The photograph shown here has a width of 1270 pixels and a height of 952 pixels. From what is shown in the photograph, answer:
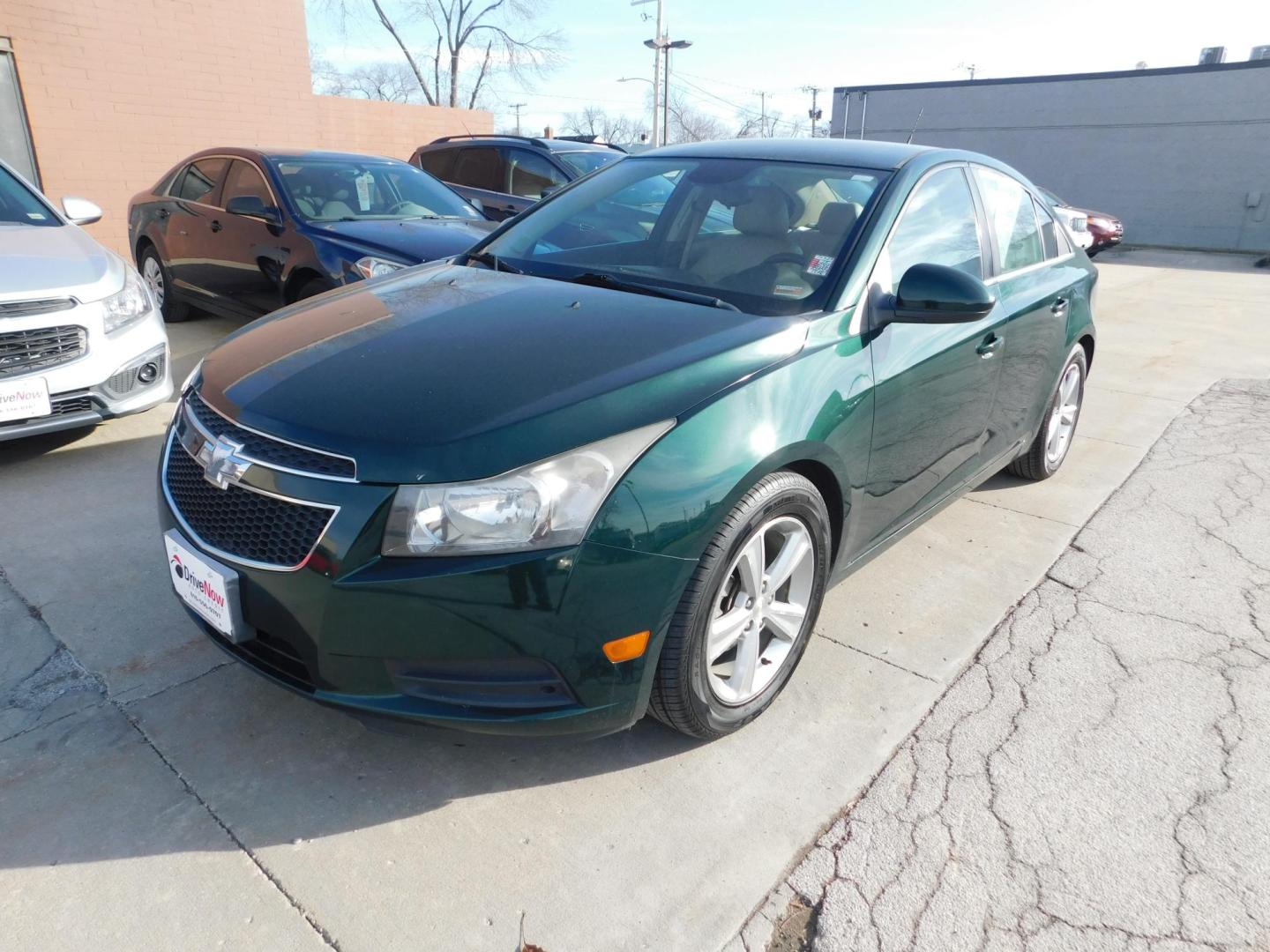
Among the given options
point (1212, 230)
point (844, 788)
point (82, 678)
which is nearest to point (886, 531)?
point (844, 788)

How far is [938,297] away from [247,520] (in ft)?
6.62

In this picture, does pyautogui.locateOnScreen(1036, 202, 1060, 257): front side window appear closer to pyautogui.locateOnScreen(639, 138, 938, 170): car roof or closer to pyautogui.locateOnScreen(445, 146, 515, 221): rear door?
pyautogui.locateOnScreen(639, 138, 938, 170): car roof

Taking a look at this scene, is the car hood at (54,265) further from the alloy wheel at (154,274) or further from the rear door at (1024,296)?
the rear door at (1024,296)

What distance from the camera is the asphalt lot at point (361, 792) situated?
6.49 ft

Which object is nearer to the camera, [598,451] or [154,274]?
[598,451]

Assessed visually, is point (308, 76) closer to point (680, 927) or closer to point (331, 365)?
point (331, 365)

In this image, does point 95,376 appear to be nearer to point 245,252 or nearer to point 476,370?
point 245,252

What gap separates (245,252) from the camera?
6.38 meters

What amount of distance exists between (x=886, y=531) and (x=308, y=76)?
12.7m

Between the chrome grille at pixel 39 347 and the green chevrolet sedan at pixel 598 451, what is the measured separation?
1.79 metres

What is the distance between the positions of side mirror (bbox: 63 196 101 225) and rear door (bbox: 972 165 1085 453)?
4.80 metres

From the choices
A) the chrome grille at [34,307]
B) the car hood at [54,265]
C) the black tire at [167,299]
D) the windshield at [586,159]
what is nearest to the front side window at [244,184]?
the black tire at [167,299]

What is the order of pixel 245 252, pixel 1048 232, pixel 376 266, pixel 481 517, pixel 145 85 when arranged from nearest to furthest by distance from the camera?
pixel 481 517 → pixel 1048 232 → pixel 376 266 → pixel 245 252 → pixel 145 85

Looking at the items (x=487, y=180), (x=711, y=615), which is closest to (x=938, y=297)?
(x=711, y=615)
